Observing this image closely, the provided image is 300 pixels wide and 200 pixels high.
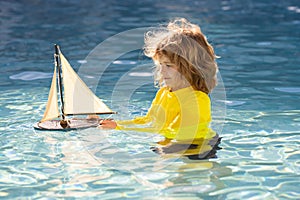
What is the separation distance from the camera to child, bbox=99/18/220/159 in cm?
400

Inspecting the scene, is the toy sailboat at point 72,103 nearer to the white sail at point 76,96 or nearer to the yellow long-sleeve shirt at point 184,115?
the white sail at point 76,96

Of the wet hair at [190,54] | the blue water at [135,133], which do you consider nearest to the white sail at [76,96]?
the blue water at [135,133]

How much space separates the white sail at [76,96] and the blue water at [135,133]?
10.8 inches

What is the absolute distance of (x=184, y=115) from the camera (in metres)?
3.97

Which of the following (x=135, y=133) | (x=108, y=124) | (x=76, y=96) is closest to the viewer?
(x=108, y=124)

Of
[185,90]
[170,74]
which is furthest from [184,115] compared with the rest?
[170,74]

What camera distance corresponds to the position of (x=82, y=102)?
439 centimetres

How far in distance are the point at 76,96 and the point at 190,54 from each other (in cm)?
89

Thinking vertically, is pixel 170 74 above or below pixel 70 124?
above

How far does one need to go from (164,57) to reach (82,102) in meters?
0.73

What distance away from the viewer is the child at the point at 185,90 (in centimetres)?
400

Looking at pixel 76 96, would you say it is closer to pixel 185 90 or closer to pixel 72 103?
pixel 72 103

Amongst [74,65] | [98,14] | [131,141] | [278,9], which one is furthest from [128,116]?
[278,9]

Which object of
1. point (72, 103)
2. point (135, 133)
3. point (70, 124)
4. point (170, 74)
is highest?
point (170, 74)
